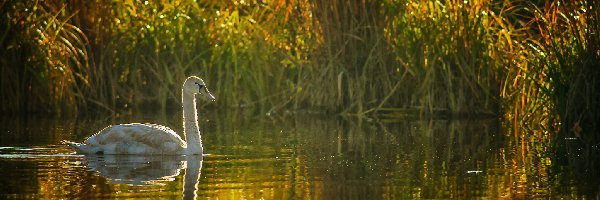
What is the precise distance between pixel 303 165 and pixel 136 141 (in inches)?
86.9

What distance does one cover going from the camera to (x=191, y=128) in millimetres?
15086

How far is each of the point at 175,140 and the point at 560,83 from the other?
15.9ft

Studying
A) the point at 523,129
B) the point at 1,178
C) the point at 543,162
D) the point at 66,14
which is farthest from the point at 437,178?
the point at 66,14

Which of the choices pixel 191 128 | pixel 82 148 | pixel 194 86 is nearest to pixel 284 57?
pixel 194 86

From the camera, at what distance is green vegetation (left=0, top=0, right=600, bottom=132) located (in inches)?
814

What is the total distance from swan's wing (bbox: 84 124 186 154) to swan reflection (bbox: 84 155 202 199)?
9 cm

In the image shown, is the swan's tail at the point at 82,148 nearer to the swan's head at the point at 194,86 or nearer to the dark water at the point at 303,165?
the dark water at the point at 303,165

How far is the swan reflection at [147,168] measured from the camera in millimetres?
12008

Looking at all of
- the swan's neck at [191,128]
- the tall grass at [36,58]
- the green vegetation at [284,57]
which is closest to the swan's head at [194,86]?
the swan's neck at [191,128]

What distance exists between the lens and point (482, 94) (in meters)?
21.2

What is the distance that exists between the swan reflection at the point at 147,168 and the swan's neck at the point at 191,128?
106mm

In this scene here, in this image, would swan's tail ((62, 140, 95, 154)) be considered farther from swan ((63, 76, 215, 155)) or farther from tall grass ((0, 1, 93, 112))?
tall grass ((0, 1, 93, 112))

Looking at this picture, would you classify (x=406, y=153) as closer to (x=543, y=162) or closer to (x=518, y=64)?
(x=543, y=162)

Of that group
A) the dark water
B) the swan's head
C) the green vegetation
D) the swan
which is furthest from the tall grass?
the swan
